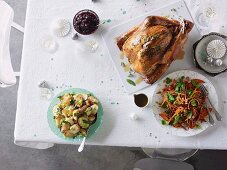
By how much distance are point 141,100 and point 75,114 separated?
26 cm

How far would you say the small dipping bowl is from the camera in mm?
1596

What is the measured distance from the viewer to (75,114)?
1.52 m

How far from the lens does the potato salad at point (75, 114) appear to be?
1.53 meters

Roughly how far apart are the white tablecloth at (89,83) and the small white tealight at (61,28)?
0.02m

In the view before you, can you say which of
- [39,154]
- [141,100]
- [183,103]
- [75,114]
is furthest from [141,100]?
[39,154]

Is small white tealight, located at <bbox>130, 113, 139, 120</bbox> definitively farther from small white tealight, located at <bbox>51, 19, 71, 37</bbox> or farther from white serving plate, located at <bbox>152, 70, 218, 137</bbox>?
small white tealight, located at <bbox>51, 19, 71, 37</bbox>

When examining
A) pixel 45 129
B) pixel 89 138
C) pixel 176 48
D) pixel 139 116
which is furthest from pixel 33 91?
pixel 176 48

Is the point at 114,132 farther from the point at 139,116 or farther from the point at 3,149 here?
the point at 3,149

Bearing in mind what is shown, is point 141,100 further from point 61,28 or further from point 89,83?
point 61,28

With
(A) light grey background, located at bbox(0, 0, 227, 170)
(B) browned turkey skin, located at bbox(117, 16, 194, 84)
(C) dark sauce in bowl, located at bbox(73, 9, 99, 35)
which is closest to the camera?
(B) browned turkey skin, located at bbox(117, 16, 194, 84)

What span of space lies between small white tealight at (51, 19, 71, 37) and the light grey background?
2.37ft

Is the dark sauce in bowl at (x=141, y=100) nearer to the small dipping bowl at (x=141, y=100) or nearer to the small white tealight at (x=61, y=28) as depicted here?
the small dipping bowl at (x=141, y=100)

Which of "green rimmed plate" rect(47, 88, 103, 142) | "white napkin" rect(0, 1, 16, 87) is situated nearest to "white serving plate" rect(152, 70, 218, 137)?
"green rimmed plate" rect(47, 88, 103, 142)

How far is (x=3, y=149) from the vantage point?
2.30m
